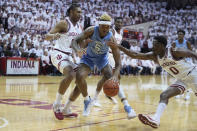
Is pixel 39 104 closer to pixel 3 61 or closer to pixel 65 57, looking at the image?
pixel 65 57

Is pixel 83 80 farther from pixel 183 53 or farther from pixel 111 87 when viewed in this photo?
pixel 183 53

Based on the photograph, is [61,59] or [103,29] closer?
[103,29]

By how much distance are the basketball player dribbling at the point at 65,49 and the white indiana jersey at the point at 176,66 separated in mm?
1632

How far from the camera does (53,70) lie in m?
16.3

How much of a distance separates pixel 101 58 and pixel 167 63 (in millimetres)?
1258

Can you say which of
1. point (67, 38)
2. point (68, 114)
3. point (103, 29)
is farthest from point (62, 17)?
point (103, 29)

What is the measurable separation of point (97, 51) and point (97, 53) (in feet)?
0.15

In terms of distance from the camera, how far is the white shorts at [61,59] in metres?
5.64

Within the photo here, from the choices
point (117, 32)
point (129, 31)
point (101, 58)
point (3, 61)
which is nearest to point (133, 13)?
point (129, 31)

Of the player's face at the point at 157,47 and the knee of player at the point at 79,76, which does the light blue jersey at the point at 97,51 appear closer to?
the knee of player at the point at 79,76

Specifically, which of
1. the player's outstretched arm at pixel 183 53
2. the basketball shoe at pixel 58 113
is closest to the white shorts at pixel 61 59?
the basketball shoe at pixel 58 113

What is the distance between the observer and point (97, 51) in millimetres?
5527

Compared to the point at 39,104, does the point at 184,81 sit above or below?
above

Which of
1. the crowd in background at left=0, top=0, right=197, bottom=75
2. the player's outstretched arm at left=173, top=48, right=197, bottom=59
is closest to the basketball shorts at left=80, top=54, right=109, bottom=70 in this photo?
the player's outstretched arm at left=173, top=48, right=197, bottom=59
